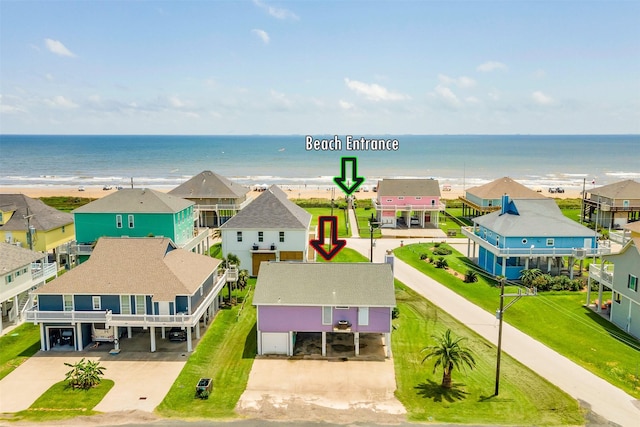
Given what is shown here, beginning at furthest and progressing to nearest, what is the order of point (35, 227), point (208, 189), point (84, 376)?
point (208, 189) < point (35, 227) < point (84, 376)

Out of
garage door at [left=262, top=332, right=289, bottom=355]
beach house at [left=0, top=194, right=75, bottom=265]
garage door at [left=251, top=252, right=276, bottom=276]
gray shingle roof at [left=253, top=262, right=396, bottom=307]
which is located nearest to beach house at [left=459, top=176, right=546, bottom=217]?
garage door at [left=251, top=252, right=276, bottom=276]

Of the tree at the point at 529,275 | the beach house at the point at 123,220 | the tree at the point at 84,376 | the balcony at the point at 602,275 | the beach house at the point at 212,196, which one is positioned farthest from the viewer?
the beach house at the point at 212,196

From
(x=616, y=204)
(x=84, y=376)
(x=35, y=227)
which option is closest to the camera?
(x=84, y=376)

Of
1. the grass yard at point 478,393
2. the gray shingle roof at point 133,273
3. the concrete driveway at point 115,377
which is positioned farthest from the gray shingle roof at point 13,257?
the grass yard at point 478,393

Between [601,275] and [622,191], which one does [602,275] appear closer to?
[601,275]

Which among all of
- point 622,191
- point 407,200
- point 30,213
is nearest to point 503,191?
point 407,200

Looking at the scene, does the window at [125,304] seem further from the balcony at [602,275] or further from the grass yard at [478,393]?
the balcony at [602,275]
